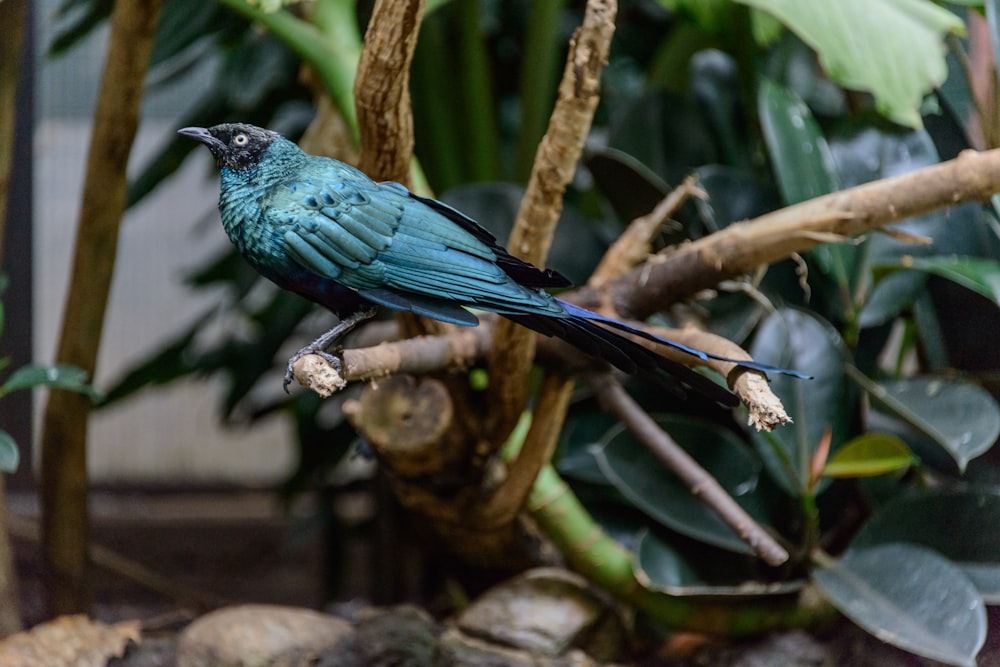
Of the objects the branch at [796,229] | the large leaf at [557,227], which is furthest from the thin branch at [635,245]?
the large leaf at [557,227]

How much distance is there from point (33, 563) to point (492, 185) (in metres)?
1.01

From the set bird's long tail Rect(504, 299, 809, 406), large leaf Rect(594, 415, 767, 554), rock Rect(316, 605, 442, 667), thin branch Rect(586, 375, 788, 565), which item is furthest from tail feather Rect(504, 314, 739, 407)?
rock Rect(316, 605, 442, 667)

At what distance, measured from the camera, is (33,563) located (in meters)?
1.54

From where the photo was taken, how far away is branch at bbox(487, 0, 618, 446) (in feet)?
2.67

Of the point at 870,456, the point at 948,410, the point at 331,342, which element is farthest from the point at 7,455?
the point at 948,410

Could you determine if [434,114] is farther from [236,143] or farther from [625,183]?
[236,143]

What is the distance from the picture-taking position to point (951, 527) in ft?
3.82

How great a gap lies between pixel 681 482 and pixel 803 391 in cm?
20

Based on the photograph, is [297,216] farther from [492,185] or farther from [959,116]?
[959,116]

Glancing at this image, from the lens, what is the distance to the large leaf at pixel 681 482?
1.17 meters

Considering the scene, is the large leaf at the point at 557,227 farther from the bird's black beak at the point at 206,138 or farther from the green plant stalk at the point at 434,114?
the bird's black beak at the point at 206,138

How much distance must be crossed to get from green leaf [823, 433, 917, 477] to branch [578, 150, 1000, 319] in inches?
9.9

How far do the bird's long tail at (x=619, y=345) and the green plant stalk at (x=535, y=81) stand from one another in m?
0.84

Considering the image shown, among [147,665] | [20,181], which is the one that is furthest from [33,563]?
[20,181]
